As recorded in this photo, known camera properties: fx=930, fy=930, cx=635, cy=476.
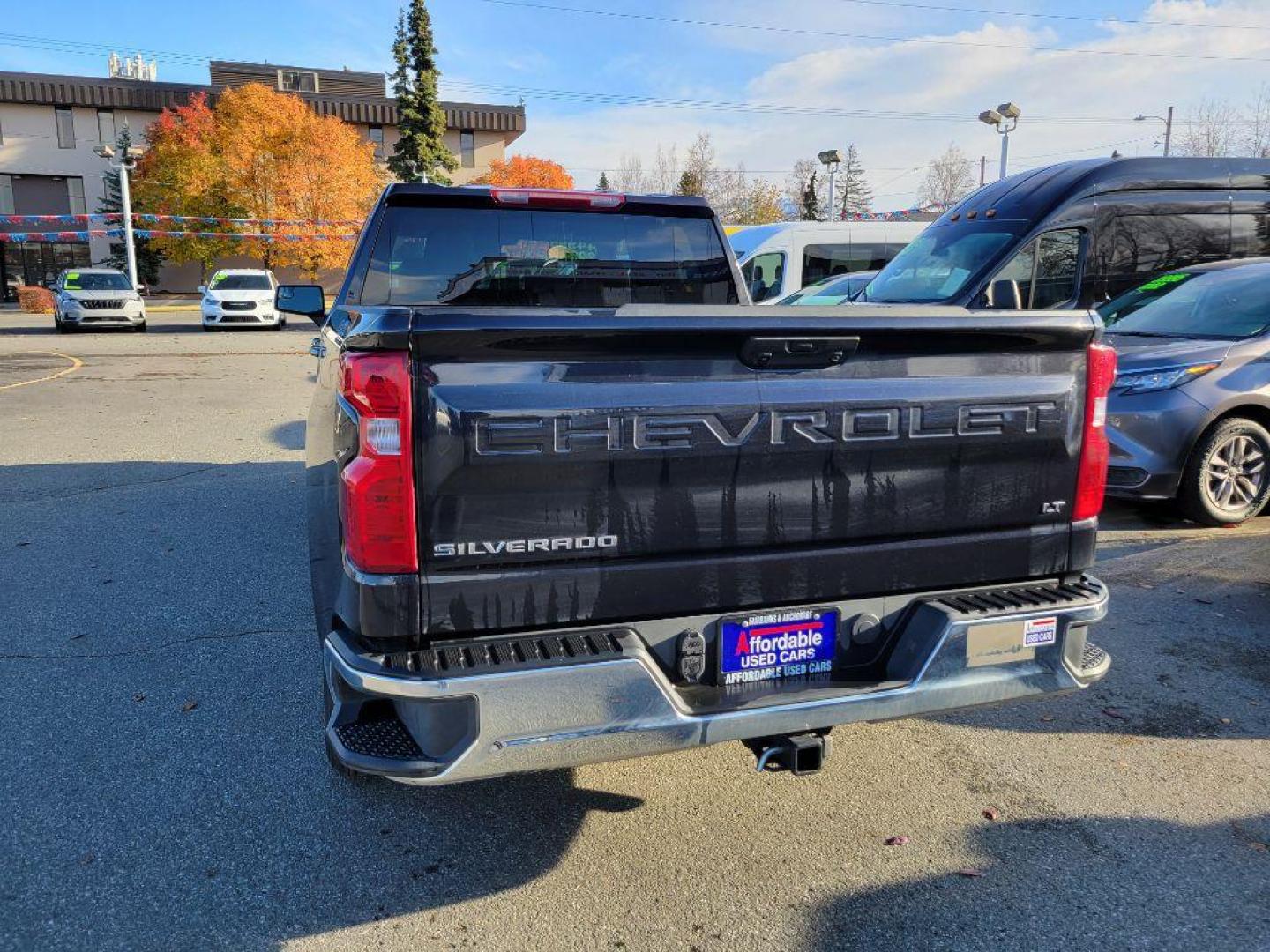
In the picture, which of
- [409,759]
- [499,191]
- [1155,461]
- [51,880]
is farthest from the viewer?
[1155,461]

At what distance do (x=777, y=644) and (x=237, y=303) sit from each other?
2611 centimetres

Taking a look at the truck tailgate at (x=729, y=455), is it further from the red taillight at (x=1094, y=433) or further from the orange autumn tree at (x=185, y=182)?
the orange autumn tree at (x=185, y=182)

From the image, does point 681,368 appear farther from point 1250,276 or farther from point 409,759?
point 1250,276

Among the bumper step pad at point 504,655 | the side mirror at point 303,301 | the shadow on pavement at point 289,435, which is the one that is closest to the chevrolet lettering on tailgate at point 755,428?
the bumper step pad at point 504,655

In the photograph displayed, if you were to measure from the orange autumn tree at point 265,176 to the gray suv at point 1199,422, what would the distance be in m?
41.2

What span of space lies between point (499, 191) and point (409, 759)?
2.65 metres

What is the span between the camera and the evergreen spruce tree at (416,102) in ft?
165

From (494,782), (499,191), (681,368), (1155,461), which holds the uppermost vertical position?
(499,191)

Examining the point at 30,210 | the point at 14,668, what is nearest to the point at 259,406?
the point at 14,668

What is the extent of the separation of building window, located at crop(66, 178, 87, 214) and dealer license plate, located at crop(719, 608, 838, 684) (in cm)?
6119

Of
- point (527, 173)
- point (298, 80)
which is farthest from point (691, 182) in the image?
point (298, 80)

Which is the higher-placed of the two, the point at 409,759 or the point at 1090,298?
the point at 1090,298

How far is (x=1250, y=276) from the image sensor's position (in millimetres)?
7297

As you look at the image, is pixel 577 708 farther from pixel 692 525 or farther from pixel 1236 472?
pixel 1236 472
